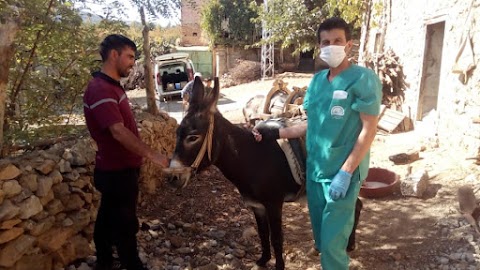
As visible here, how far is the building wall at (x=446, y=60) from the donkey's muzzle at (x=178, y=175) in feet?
15.7

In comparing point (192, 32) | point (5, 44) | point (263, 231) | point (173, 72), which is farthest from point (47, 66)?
point (192, 32)

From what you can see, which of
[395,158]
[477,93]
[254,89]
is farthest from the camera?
[254,89]

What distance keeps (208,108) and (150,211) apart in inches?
87.2

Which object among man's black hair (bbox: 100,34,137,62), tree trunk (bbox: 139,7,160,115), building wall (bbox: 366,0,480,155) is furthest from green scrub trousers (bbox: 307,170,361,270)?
building wall (bbox: 366,0,480,155)

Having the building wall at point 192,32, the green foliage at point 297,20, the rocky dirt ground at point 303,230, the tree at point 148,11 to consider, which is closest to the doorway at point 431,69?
the rocky dirt ground at point 303,230

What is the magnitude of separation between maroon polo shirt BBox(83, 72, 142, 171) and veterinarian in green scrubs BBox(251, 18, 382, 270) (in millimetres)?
1335

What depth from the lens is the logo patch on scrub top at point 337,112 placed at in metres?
2.24

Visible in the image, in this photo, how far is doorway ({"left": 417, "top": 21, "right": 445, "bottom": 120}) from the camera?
293 inches

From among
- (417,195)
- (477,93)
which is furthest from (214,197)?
(477,93)

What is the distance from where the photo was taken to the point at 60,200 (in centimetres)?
313

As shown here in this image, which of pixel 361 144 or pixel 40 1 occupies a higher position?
pixel 40 1

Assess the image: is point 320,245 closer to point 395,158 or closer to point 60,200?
point 60,200

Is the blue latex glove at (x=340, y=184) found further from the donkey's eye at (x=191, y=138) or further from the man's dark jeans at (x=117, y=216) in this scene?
the man's dark jeans at (x=117, y=216)

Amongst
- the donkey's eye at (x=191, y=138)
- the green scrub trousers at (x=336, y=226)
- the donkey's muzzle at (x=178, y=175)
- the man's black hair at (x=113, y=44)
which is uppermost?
the man's black hair at (x=113, y=44)
